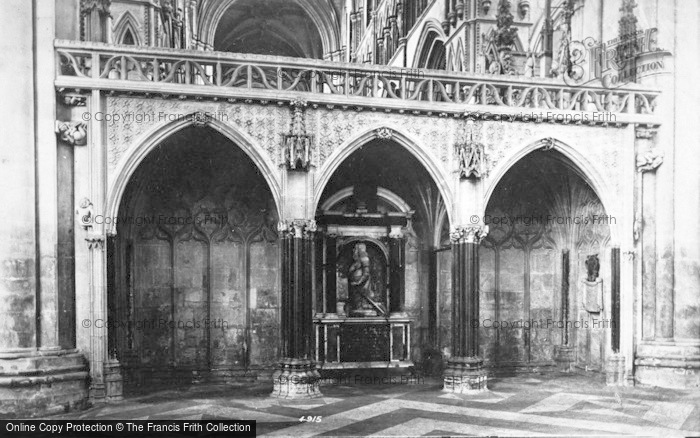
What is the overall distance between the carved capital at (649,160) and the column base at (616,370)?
148 inches

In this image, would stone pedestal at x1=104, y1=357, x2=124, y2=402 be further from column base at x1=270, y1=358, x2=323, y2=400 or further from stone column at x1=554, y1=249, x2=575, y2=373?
stone column at x1=554, y1=249, x2=575, y2=373

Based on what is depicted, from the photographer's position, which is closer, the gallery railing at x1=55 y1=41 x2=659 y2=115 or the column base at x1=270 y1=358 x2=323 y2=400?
the gallery railing at x1=55 y1=41 x2=659 y2=115

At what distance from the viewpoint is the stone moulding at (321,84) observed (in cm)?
1187

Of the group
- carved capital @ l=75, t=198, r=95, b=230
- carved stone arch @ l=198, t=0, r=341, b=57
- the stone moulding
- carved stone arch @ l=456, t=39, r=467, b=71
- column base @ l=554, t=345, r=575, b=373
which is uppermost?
carved stone arch @ l=198, t=0, r=341, b=57

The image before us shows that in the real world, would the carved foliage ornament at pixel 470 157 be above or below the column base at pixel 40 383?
above

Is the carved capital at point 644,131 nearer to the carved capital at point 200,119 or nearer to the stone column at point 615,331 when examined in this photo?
the stone column at point 615,331

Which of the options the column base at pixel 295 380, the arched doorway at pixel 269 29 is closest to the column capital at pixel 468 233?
the column base at pixel 295 380

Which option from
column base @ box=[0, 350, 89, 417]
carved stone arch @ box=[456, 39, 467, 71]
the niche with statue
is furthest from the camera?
carved stone arch @ box=[456, 39, 467, 71]

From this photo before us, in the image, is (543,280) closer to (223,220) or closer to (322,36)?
(223,220)

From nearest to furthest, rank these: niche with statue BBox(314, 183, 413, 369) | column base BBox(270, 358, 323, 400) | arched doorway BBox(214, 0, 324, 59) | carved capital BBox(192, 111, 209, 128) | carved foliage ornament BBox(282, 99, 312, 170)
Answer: carved capital BBox(192, 111, 209, 128) → column base BBox(270, 358, 323, 400) → carved foliage ornament BBox(282, 99, 312, 170) → niche with statue BBox(314, 183, 413, 369) → arched doorway BBox(214, 0, 324, 59)

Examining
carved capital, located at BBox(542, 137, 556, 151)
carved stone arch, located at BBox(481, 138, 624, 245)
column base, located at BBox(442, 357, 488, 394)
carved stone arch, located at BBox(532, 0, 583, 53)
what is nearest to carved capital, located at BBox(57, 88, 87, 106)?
carved stone arch, located at BBox(481, 138, 624, 245)

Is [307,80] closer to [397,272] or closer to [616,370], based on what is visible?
[397,272]

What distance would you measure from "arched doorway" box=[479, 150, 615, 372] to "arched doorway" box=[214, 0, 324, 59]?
2020cm

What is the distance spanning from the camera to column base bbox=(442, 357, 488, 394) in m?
13.1
